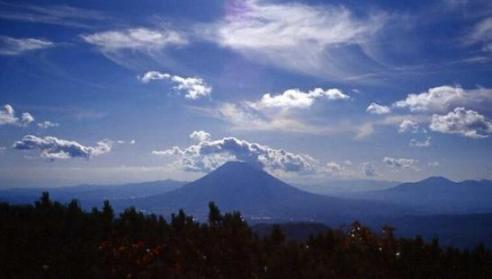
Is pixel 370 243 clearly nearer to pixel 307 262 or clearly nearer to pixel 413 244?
pixel 413 244

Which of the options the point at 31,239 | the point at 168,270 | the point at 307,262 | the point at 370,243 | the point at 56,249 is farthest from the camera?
the point at 370,243

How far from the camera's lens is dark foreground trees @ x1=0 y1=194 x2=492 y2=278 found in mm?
9125

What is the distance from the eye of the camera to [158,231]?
1116 centimetres

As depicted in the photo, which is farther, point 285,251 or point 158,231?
point 158,231

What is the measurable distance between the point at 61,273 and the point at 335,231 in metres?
6.61

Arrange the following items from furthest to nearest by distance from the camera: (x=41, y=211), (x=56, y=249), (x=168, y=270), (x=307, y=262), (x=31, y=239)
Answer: (x=41, y=211)
(x=31, y=239)
(x=56, y=249)
(x=307, y=262)
(x=168, y=270)

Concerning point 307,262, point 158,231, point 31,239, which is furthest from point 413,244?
point 31,239

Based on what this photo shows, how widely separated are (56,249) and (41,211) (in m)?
3.84

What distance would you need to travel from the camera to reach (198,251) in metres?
9.93

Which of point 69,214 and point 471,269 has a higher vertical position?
point 69,214

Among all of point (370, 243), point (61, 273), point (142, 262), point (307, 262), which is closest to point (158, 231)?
point (142, 262)

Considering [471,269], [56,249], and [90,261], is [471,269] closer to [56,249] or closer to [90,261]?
[90,261]

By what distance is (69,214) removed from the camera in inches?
488

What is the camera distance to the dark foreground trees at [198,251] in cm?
912
